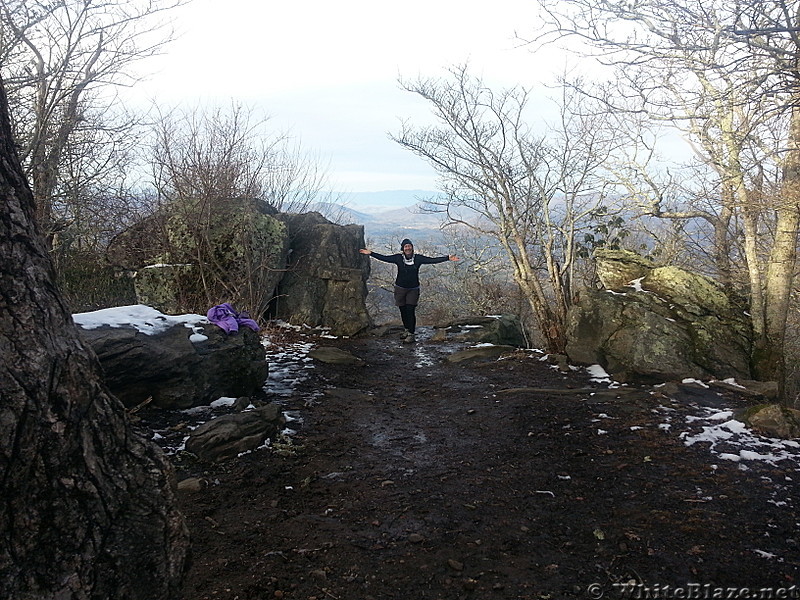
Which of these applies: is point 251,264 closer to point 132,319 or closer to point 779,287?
point 132,319

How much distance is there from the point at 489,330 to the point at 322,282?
3814mm

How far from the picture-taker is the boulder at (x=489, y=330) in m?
11.1

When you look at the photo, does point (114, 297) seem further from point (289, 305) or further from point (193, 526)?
point (193, 526)

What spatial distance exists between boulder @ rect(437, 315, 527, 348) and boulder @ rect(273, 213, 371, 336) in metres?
2.06

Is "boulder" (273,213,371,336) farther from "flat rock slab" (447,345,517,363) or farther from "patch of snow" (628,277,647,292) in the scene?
"patch of snow" (628,277,647,292)

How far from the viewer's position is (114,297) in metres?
11.2

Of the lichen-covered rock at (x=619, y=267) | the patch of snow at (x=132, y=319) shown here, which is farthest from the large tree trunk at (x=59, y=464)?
the lichen-covered rock at (x=619, y=267)

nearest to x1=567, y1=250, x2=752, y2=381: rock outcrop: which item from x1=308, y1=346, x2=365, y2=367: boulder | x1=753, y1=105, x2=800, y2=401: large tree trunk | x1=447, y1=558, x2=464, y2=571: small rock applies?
x1=753, y1=105, x2=800, y2=401: large tree trunk

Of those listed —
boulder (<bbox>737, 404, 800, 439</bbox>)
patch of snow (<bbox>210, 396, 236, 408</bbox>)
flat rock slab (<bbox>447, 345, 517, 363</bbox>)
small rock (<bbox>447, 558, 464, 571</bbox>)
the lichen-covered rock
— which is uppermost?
the lichen-covered rock

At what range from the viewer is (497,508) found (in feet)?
12.3

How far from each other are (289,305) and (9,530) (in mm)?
10298

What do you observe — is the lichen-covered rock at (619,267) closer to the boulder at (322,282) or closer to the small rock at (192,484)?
the boulder at (322,282)

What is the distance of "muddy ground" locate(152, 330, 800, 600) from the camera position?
288 centimetres

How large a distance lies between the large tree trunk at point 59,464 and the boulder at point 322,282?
30.0ft
